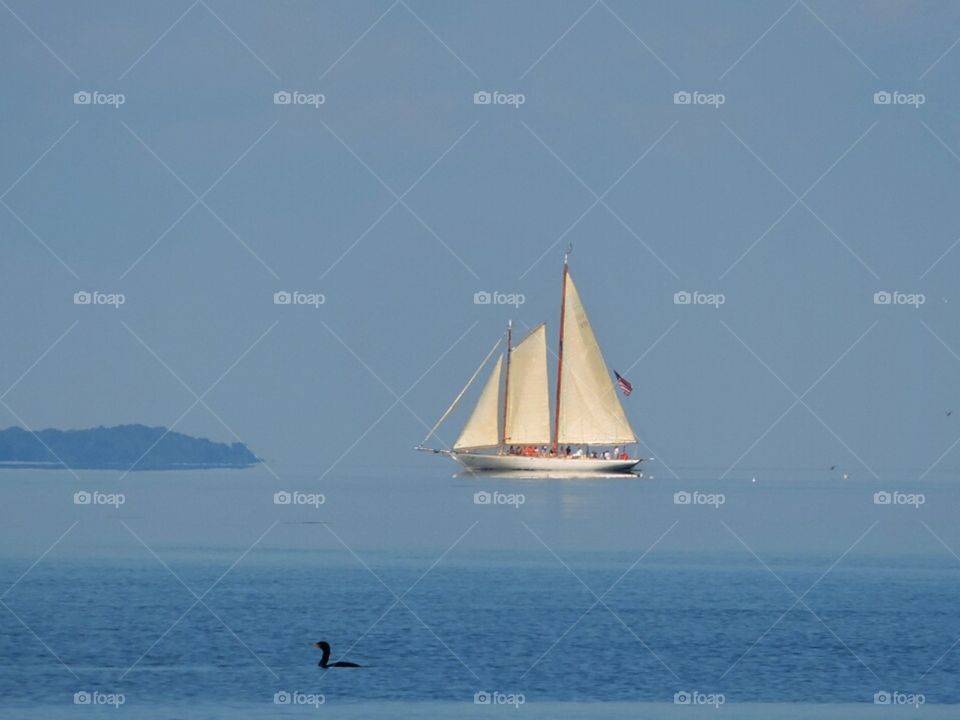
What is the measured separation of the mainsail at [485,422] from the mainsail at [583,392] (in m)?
7.44

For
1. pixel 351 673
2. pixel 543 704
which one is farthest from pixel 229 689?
pixel 543 704

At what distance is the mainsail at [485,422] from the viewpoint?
155125 millimetres

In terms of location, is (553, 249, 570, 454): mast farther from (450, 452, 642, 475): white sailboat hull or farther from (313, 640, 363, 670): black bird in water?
(313, 640, 363, 670): black bird in water

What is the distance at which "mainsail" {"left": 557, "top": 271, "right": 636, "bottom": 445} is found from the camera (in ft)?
518

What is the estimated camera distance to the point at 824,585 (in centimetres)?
6128

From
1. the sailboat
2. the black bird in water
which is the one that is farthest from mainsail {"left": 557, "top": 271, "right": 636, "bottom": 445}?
the black bird in water

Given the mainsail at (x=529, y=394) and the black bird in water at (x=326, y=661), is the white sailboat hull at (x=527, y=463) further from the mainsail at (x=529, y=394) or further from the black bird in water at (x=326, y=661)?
the black bird in water at (x=326, y=661)

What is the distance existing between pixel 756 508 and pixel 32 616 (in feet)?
252

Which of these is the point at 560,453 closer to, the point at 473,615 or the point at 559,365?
the point at 559,365

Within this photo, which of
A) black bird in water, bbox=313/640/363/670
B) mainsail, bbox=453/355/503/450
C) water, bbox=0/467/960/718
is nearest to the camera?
water, bbox=0/467/960/718

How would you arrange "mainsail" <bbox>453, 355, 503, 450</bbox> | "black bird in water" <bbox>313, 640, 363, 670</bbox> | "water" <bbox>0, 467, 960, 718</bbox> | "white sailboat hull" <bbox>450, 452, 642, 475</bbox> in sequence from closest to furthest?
"water" <bbox>0, 467, 960, 718</bbox> < "black bird in water" <bbox>313, 640, 363, 670</bbox> < "mainsail" <bbox>453, 355, 503, 450</bbox> < "white sailboat hull" <bbox>450, 452, 642, 475</bbox>

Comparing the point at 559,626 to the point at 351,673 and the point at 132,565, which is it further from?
the point at 132,565

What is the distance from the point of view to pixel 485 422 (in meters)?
157

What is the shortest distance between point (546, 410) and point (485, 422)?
5.55m
